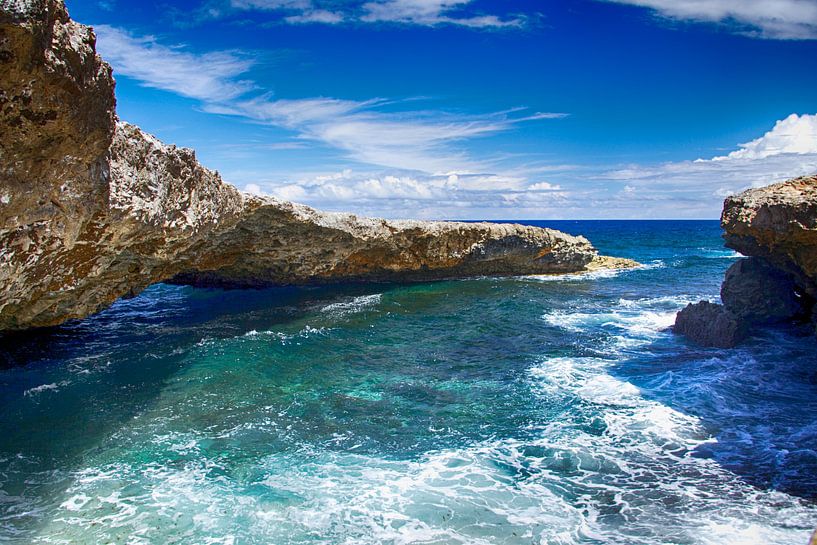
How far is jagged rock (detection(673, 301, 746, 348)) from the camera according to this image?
16.0 metres

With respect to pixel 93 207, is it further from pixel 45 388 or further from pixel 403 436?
pixel 403 436

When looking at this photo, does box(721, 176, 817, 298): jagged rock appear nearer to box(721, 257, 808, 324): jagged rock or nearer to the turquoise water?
box(721, 257, 808, 324): jagged rock

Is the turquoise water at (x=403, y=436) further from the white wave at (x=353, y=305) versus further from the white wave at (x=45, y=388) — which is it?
the white wave at (x=353, y=305)

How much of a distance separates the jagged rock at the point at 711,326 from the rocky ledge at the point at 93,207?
1384 centimetres

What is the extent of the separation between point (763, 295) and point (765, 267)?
3.54ft

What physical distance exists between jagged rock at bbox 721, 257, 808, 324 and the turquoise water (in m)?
1.01

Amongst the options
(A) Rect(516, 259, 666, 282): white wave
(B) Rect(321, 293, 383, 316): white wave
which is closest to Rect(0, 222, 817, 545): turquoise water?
(B) Rect(321, 293, 383, 316): white wave

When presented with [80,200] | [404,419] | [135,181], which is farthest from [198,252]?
[404,419]

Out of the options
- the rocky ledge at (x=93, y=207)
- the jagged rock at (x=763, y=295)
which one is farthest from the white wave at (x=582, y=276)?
the jagged rock at (x=763, y=295)

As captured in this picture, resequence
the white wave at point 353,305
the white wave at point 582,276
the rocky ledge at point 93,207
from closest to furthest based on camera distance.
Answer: the rocky ledge at point 93,207, the white wave at point 353,305, the white wave at point 582,276

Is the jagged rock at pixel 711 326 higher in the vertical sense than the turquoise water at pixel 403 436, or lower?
higher

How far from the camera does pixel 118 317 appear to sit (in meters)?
20.8

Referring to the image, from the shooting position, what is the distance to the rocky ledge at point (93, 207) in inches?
276

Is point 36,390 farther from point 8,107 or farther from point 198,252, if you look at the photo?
point 8,107
